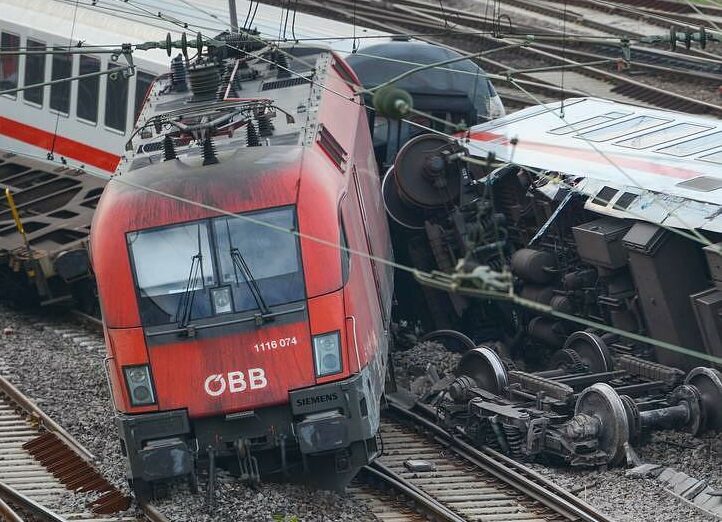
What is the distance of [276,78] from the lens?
49.2 feet

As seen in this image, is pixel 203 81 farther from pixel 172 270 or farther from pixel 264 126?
pixel 172 270

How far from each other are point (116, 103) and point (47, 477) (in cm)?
976

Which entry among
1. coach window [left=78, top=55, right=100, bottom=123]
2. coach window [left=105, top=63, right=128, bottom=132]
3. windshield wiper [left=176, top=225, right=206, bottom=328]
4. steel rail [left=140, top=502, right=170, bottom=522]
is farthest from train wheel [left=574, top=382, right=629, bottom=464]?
coach window [left=78, top=55, right=100, bottom=123]

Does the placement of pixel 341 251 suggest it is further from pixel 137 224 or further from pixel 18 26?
pixel 18 26

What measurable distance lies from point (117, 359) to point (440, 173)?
22.5 ft

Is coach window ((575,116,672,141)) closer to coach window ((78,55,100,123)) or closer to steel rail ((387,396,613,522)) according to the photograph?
steel rail ((387,396,613,522))

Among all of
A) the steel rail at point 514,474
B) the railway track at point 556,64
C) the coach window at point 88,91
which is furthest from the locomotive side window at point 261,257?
the coach window at point 88,91

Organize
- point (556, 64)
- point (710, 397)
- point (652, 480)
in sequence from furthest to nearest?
point (556, 64)
point (710, 397)
point (652, 480)

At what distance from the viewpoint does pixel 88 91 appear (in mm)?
Answer: 22391

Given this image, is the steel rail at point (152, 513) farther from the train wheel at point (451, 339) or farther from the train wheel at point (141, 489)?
the train wheel at point (451, 339)

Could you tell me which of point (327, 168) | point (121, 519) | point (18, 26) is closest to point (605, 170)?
point (327, 168)

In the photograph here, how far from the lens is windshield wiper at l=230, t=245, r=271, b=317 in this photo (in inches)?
456

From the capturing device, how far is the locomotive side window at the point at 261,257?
1163 centimetres

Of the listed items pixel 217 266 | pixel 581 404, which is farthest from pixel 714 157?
pixel 217 266
